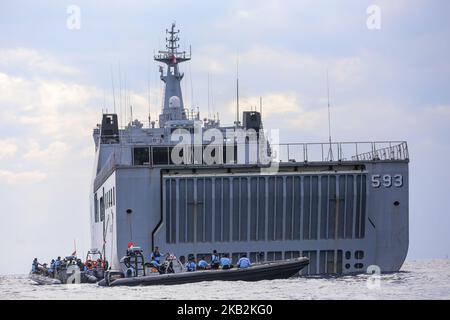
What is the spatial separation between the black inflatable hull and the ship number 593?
539 cm

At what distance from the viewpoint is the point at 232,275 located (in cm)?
4250

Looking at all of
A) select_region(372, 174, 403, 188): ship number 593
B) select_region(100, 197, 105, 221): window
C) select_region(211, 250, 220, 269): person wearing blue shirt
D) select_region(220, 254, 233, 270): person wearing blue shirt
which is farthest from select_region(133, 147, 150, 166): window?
select_region(220, 254, 233, 270): person wearing blue shirt

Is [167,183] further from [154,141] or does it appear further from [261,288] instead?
[154,141]

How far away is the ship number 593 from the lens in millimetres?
47875

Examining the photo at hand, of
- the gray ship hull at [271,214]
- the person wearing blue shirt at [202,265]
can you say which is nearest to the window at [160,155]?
the gray ship hull at [271,214]

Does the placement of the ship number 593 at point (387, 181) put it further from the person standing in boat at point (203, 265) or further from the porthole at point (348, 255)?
the person standing in boat at point (203, 265)

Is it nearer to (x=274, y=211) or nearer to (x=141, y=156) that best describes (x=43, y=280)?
(x=141, y=156)

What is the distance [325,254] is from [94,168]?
22090mm

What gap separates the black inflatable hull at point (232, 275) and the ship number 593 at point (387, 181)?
17.7 ft

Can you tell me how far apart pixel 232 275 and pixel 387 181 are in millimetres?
8943

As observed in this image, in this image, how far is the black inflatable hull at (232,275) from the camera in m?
42.1

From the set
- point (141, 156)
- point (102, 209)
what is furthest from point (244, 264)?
point (102, 209)

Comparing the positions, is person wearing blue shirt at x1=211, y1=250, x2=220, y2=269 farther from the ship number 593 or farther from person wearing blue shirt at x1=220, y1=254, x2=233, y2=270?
the ship number 593

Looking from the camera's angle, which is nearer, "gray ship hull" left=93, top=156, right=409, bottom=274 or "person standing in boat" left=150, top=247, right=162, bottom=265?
"person standing in boat" left=150, top=247, right=162, bottom=265
